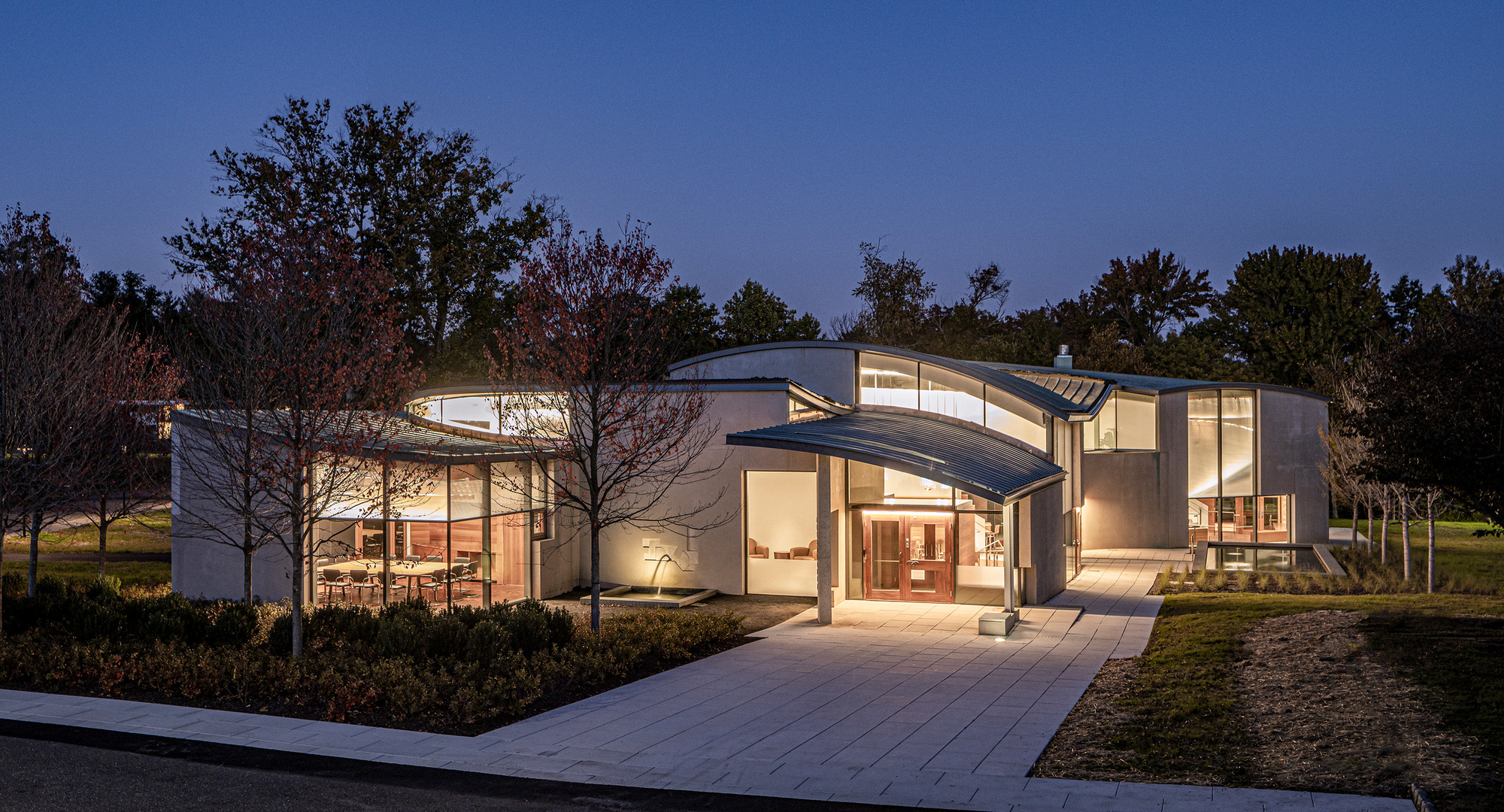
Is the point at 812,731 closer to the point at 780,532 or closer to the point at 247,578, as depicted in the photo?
the point at 247,578

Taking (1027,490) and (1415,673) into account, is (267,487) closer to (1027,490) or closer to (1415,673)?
(1027,490)

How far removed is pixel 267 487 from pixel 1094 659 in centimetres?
1163

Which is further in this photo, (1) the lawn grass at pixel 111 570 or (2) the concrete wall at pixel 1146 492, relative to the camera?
(2) the concrete wall at pixel 1146 492

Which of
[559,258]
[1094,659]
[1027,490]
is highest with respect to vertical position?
[559,258]

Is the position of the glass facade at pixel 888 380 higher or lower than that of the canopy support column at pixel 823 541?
higher

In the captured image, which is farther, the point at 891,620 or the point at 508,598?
the point at 508,598

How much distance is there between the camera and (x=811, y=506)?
71.1 ft

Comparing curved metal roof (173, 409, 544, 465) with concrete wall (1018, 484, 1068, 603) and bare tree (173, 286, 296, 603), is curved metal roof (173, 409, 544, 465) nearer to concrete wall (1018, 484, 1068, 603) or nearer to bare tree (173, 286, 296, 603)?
bare tree (173, 286, 296, 603)

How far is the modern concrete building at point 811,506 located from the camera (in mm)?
18578

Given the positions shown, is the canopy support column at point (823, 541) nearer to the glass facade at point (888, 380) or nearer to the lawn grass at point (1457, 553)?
the glass facade at point (888, 380)

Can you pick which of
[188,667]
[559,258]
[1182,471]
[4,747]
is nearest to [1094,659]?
[559,258]

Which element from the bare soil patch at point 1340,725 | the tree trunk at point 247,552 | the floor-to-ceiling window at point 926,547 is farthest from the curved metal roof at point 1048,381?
the tree trunk at point 247,552

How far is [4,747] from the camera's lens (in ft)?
32.8

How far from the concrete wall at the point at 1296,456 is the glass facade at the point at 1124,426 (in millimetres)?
3161
